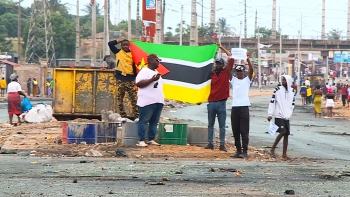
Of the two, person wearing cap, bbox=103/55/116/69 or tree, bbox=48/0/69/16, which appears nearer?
person wearing cap, bbox=103/55/116/69

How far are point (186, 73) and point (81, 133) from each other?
255 centimetres

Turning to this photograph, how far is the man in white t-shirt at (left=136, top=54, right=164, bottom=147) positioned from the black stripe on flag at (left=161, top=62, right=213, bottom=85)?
1356 millimetres

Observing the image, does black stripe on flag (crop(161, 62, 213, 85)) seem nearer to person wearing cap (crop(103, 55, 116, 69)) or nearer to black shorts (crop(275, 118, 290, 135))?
black shorts (crop(275, 118, 290, 135))

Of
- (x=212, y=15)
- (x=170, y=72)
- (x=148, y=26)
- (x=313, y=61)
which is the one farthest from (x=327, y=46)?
(x=170, y=72)

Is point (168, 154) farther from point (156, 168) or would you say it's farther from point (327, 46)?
point (327, 46)

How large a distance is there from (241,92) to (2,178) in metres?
6.20

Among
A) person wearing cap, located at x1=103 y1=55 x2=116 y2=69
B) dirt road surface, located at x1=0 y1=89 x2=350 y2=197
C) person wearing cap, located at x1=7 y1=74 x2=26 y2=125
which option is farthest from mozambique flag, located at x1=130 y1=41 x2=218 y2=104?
person wearing cap, located at x1=7 y1=74 x2=26 y2=125

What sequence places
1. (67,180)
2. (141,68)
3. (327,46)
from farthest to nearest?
(327,46) → (141,68) → (67,180)

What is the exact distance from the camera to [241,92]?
15859 mm

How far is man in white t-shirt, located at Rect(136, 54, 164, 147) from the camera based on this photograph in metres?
15.8

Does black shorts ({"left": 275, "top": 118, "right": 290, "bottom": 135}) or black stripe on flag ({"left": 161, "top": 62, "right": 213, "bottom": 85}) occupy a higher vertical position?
black stripe on flag ({"left": 161, "top": 62, "right": 213, "bottom": 85})

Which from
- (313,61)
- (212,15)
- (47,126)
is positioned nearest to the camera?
(47,126)

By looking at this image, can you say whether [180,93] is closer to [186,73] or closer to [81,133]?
[186,73]

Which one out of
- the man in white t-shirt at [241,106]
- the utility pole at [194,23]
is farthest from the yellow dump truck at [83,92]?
the utility pole at [194,23]
